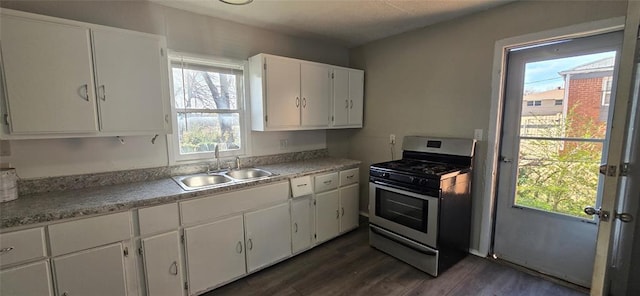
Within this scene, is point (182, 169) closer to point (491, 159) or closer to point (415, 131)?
point (415, 131)

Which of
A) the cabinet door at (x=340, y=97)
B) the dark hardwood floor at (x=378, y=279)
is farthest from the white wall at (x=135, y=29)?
the dark hardwood floor at (x=378, y=279)

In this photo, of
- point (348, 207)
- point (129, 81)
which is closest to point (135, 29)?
point (129, 81)

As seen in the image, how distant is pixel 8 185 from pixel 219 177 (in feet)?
4.39

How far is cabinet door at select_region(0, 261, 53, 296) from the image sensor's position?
4.62 ft

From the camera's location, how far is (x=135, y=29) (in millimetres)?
2166

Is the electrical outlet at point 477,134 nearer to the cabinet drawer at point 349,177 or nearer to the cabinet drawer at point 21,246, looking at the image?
the cabinet drawer at point 349,177

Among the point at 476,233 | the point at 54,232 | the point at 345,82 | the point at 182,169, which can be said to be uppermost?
the point at 345,82

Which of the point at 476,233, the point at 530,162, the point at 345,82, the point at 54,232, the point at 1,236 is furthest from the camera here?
the point at 345,82

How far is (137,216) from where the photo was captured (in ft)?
5.75

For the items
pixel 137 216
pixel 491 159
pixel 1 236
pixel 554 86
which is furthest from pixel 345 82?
pixel 1 236

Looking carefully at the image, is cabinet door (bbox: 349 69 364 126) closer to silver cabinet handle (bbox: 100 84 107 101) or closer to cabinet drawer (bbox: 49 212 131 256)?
silver cabinet handle (bbox: 100 84 107 101)

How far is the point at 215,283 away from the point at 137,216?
83cm

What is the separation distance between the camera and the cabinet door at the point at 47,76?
156cm

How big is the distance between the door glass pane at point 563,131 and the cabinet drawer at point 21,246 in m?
3.53
